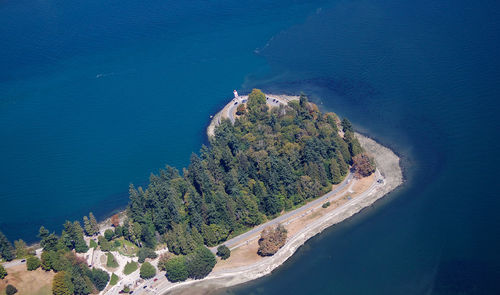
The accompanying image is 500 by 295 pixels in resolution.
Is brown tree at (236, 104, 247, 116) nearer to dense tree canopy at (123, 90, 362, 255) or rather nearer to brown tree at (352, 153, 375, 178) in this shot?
dense tree canopy at (123, 90, 362, 255)

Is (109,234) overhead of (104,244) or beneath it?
overhead

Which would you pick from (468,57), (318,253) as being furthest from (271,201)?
(468,57)

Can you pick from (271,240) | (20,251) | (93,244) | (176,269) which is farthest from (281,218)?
(20,251)

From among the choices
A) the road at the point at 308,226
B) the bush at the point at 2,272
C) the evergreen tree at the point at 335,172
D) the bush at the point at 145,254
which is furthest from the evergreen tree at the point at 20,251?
the evergreen tree at the point at 335,172

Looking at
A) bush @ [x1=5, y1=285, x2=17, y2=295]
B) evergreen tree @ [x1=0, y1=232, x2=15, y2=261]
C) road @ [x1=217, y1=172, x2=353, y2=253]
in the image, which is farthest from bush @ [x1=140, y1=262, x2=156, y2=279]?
evergreen tree @ [x1=0, y1=232, x2=15, y2=261]

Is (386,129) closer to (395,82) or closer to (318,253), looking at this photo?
(395,82)

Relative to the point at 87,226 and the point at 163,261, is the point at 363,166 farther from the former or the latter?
the point at 87,226
